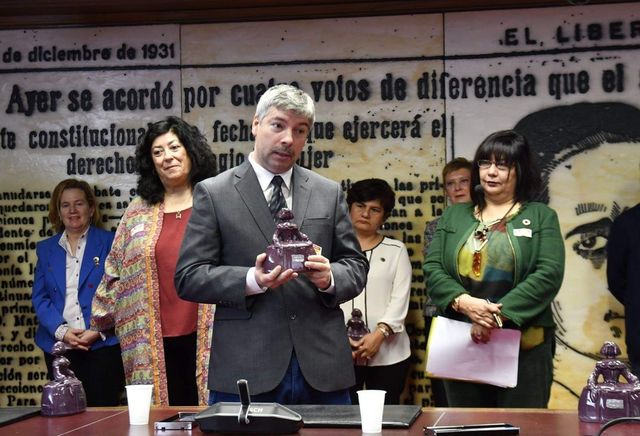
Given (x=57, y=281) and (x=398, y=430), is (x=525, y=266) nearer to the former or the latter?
(x=398, y=430)

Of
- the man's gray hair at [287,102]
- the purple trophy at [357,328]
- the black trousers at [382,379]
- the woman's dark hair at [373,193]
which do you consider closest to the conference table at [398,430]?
the man's gray hair at [287,102]

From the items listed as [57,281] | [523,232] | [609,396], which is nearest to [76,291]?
[57,281]

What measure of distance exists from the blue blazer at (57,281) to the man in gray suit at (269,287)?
7.09ft

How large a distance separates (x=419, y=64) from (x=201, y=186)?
269cm

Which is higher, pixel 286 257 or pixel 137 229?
pixel 137 229

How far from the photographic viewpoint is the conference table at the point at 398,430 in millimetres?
2422

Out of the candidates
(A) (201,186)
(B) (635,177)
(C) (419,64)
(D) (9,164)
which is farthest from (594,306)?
(D) (9,164)

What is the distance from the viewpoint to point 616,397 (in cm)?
250

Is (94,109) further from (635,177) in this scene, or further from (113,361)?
(635,177)

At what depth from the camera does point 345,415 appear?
2627 mm

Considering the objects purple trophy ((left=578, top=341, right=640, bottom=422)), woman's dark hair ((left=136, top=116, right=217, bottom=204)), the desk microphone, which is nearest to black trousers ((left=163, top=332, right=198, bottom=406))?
woman's dark hair ((left=136, top=116, right=217, bottom=204))

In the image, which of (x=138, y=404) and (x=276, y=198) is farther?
(x=276, y=198)

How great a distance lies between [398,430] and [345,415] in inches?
8.4

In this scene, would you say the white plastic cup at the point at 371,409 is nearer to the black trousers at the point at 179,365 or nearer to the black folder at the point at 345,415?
the black folder at the point at 345,415
